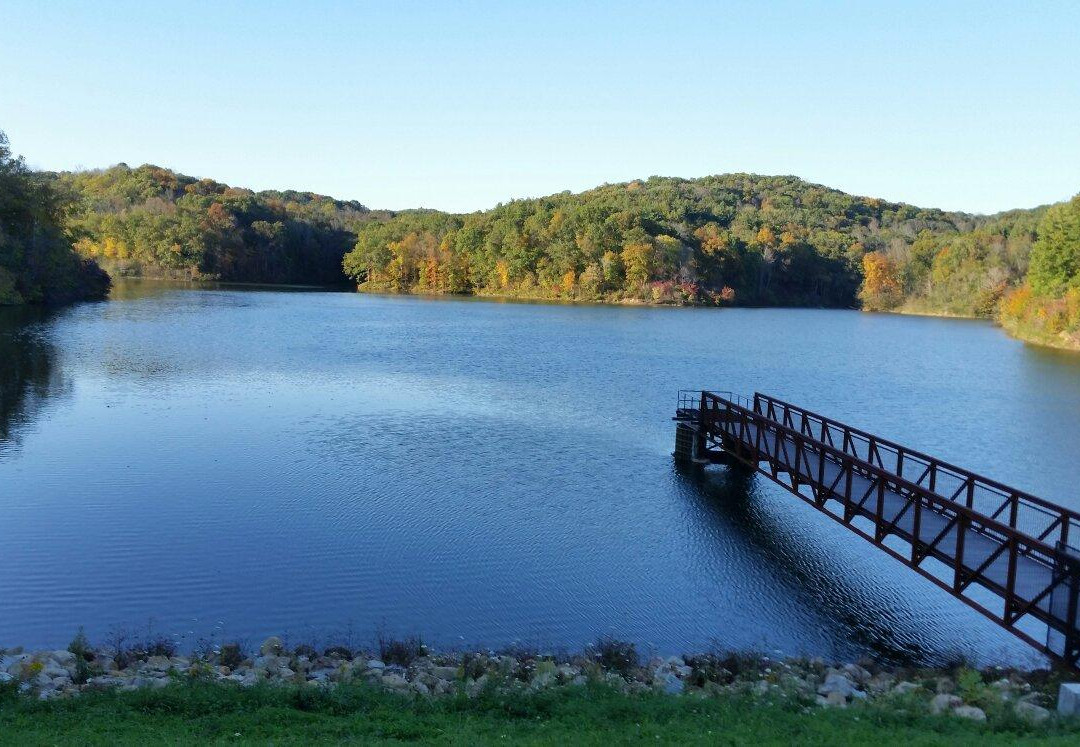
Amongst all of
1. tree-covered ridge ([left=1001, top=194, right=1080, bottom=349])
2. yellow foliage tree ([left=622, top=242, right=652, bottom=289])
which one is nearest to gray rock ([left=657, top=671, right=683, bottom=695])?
tree-covered ridge ([left=1001, top=194, right=1080, bottom=349])

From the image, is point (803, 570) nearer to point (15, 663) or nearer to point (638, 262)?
point (15, 663)

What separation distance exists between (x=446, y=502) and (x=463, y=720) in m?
10.9

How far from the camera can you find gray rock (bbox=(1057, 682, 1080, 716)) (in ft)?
27.5

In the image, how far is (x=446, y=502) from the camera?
1892 cm

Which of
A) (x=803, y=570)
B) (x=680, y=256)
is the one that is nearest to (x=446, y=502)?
(x=803, y=570)

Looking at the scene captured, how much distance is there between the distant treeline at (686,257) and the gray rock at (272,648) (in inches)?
3801

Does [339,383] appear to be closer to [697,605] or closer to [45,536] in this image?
[45,536]

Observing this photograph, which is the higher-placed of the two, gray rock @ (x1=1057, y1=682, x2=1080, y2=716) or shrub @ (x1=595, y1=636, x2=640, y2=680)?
gray rock @ (x1=1057, y1=682, x2=1080, y2=716)

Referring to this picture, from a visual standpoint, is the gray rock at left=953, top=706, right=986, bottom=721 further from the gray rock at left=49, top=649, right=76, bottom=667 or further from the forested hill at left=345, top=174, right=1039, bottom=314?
the forested hill at left=345, top=174, right=1039, bottom=314

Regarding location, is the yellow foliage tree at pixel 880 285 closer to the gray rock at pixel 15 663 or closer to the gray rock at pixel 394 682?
the gray rock at pixel 394 682

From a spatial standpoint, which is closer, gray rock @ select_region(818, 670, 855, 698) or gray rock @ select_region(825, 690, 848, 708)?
gray rock @ select_region(825, 690, 848, 708)

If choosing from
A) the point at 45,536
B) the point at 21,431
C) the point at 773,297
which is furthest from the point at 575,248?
the point at 45,536

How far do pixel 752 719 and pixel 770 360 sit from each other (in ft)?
139

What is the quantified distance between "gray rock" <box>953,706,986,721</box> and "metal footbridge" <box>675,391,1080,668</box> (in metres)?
2.60
